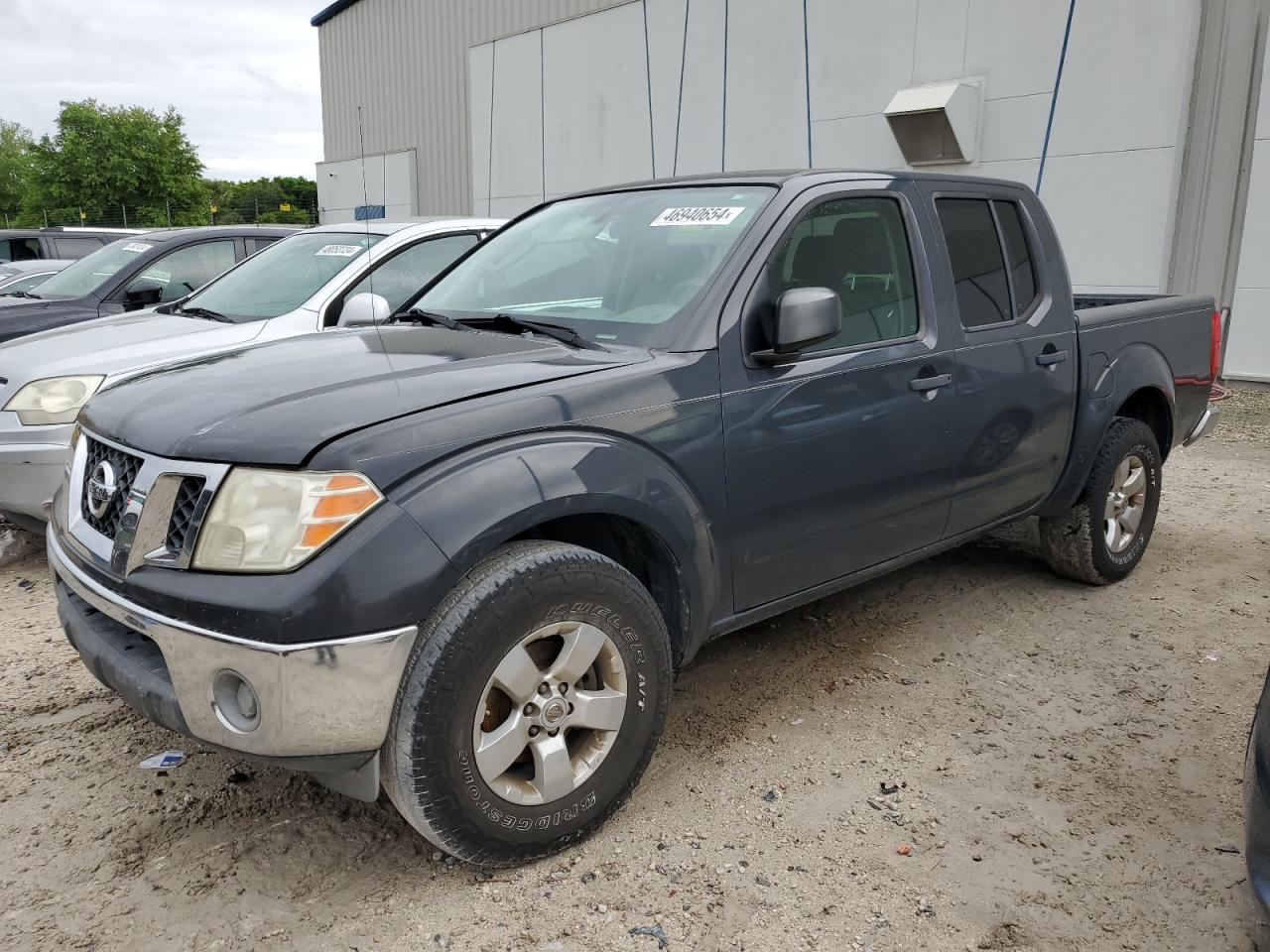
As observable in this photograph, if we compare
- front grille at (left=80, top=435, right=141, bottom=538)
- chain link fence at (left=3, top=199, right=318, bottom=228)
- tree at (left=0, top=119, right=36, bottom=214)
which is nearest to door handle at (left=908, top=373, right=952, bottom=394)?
front grille at (left=80, top=435, right=141, bottom=538)

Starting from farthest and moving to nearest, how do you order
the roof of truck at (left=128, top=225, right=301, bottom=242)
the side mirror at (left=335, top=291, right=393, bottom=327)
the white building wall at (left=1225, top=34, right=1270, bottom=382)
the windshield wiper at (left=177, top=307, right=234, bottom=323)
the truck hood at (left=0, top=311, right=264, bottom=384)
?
1. the white building wall at (left=1225, top=34, right=1270, bottom=382)
2. the roof of truck at (left=128, top=225, right=301, bottom=242)
3. the windshield wiper at (left=177, top=307, right=234, bottom=323)
4. the truck hood at (left=0, top=311, right=264, bottom=384)
5. the side mirror at (left=335, top=291, right=393, bottom=327)

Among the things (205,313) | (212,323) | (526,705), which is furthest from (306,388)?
(205,313)

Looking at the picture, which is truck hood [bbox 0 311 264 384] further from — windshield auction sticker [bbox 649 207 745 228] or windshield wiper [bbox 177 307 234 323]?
windshield auction sticker [bbox 649 207 745 228]

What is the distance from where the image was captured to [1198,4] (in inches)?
372

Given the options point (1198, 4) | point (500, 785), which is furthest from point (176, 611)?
point (1198, 4)

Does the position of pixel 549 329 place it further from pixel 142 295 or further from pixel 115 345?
pixel 142 295

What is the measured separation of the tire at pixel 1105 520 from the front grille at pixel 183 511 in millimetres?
3682

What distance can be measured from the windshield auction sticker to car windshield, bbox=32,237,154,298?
5.48m

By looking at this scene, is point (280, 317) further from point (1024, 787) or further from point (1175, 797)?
point (1175, 797)

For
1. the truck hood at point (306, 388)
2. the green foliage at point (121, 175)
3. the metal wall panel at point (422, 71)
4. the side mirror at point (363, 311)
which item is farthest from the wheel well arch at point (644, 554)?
the green foliage at point (121, 175)

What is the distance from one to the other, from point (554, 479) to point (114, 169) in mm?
68634

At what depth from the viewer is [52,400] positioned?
4.78 metres

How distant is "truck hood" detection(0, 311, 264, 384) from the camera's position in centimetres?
493

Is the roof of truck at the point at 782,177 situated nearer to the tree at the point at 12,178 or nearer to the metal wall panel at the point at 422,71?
the metal wall panel at the point at 422,71
